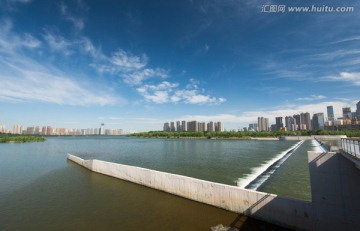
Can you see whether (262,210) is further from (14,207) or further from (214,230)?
(14,207)

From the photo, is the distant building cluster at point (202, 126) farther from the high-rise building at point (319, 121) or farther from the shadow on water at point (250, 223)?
the shadow on water at point (250, 223)

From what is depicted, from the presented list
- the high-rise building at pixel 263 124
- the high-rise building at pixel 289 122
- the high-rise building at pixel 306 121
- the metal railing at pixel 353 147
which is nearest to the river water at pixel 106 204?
the metal railing at pixel 353 147

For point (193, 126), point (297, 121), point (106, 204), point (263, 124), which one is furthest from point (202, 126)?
point (106, 204)

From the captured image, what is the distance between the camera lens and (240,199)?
11.3 metres

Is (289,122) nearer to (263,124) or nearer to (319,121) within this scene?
(319,121)

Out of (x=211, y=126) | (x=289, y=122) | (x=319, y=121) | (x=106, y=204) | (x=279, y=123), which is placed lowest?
(x=106, y=204)

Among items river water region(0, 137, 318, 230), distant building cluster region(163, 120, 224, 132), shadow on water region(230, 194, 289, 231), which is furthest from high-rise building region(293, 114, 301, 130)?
shadow on water region(230, 194, 289, 231)

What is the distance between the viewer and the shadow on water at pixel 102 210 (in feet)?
35.0

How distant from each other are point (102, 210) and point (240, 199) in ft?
29.3

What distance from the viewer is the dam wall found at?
9.70m

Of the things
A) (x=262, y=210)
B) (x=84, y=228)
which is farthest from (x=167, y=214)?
(x=262, y=210)

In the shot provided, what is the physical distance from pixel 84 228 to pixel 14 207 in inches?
280

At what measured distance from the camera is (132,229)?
10.2 metres

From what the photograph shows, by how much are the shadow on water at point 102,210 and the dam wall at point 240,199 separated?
511 mm
